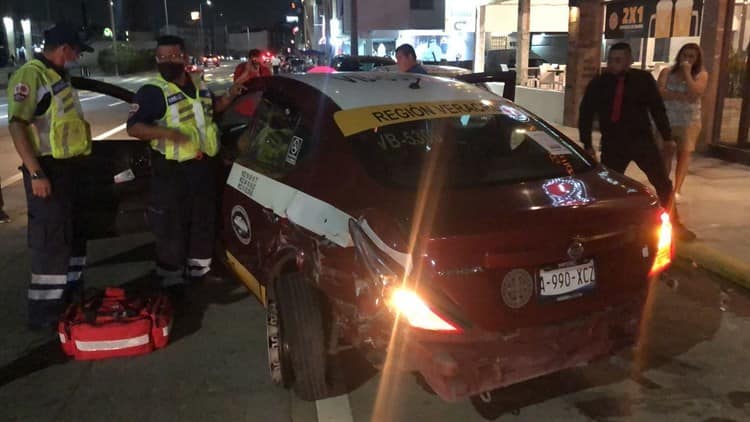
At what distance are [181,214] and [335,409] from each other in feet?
5.66

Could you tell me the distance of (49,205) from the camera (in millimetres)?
4176

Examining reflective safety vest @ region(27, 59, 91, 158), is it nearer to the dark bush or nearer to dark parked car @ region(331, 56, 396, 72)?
dark parked car @ region(331, 56, 396, 72)

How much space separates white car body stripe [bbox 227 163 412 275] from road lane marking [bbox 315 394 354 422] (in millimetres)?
918

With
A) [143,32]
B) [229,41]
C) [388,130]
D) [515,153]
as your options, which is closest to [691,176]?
[515,153]

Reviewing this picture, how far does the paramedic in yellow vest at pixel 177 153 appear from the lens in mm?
4195

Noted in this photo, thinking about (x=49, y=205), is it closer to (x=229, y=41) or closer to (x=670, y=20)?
(x=670, y=20)

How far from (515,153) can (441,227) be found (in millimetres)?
1088

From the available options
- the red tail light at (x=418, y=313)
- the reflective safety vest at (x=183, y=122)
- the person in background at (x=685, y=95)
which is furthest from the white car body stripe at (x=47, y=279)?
the person in background at (x=685, y=95)

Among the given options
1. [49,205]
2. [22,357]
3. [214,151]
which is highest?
[214,151]

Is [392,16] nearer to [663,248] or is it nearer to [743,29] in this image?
[743,29]

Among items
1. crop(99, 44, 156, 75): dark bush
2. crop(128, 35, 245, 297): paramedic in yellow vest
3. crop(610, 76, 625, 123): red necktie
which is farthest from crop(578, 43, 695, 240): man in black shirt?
crop(99, 44, 156, 75): dark bush

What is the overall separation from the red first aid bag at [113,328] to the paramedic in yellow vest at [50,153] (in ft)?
1.32

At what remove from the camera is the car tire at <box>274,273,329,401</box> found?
3.16 meters

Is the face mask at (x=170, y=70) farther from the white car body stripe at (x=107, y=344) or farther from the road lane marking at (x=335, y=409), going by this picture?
the road lane marking at (x=335, y=409)
